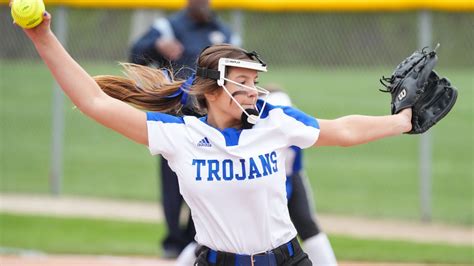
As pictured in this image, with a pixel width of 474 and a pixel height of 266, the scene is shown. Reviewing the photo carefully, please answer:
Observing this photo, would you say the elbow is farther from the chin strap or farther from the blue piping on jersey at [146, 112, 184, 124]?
the blue piping on jersey at [146, 112, 184, 124]

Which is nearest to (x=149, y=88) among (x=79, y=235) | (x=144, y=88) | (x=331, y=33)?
(x=144, y=88)

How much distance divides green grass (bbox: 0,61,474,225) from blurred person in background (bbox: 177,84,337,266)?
13.1ft

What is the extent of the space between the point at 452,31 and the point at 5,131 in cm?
773

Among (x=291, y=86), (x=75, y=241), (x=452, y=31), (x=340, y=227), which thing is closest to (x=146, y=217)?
(x=75, y=241)

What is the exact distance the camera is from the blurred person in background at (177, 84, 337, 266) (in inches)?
266

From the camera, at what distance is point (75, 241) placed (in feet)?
31.3

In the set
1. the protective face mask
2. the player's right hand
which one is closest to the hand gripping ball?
the player's right hand

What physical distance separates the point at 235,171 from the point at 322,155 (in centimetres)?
1301

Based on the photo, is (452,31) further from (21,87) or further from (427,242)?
(21,87)

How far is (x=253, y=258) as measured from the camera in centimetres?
433

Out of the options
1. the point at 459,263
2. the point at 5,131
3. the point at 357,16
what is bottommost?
the point at 459,263

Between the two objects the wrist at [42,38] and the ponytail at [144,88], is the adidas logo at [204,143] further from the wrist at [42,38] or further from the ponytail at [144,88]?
the wrist at [42,38]

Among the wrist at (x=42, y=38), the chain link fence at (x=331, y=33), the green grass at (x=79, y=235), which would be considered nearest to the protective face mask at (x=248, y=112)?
the wrist at (x=42, y=38)

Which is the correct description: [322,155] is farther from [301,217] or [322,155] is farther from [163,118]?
[163,118]
